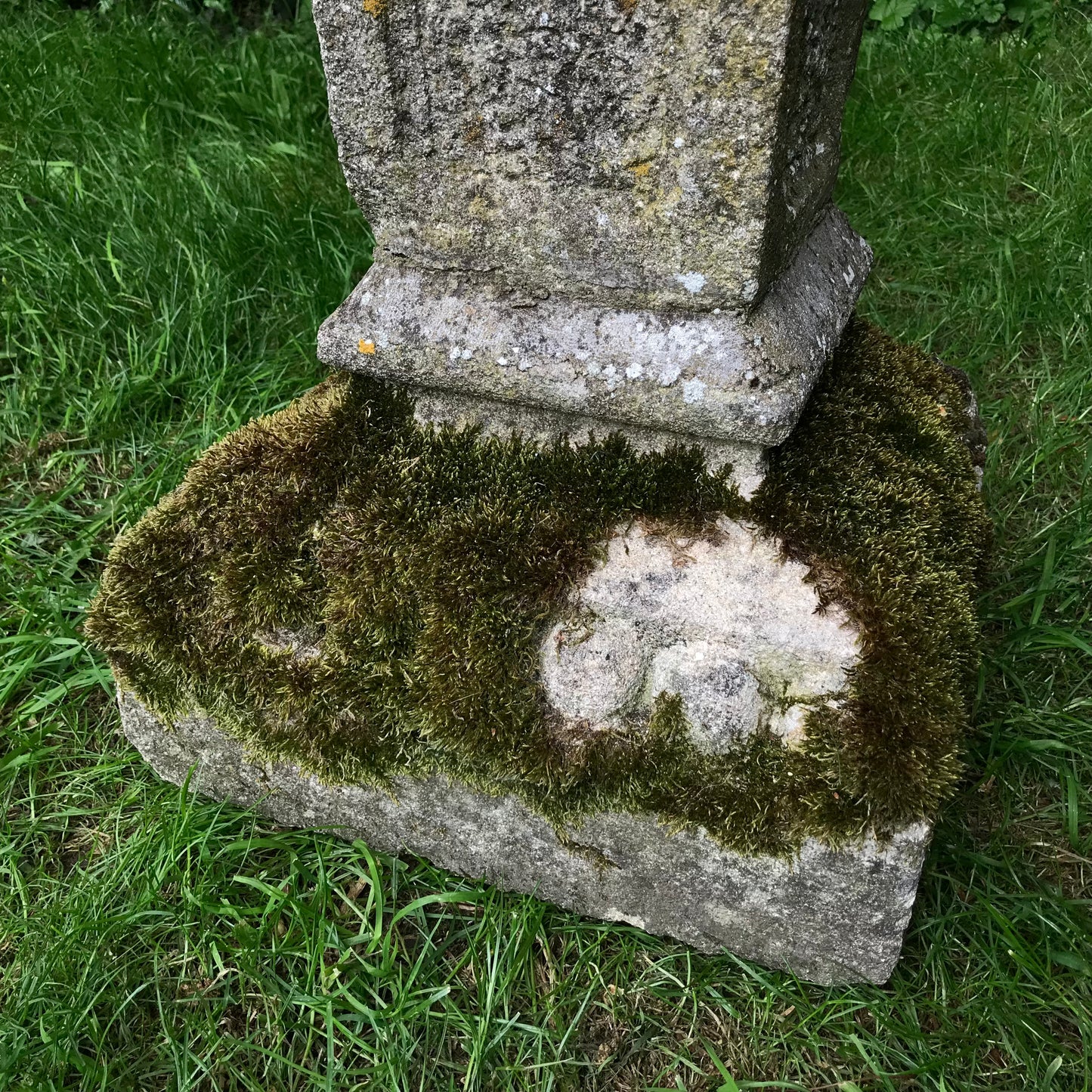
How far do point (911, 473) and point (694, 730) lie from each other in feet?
2.11

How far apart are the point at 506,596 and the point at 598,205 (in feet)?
2.13

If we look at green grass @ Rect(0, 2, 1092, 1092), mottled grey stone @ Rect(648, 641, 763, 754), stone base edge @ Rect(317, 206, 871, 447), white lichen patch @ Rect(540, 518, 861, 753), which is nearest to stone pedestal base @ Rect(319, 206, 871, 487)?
stone base edge @ Rect(317, 206, 871, 447)

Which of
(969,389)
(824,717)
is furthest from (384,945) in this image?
(969,389)

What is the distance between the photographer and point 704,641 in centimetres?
156

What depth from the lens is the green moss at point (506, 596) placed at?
1.47 metres

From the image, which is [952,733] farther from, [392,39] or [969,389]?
[392,39]

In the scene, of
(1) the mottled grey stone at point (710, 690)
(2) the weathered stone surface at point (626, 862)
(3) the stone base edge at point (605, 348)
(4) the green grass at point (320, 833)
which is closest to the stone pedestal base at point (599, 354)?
(3) the stone base edge at point (605, 348)

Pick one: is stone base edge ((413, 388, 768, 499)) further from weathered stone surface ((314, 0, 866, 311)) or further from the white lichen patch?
weathered stone surface ((314, 0, 866, 311))

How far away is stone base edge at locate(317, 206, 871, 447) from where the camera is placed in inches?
59.7

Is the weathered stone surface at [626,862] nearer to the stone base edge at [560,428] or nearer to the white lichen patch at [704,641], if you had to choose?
the white lichen patch at [704,641]

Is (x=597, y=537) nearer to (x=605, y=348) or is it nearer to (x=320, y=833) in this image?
(x=605, y=348)

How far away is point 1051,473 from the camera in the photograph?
8.11 feet

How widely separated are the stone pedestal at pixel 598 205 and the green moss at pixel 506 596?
0.40ft

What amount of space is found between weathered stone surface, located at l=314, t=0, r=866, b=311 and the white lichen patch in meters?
0.42
